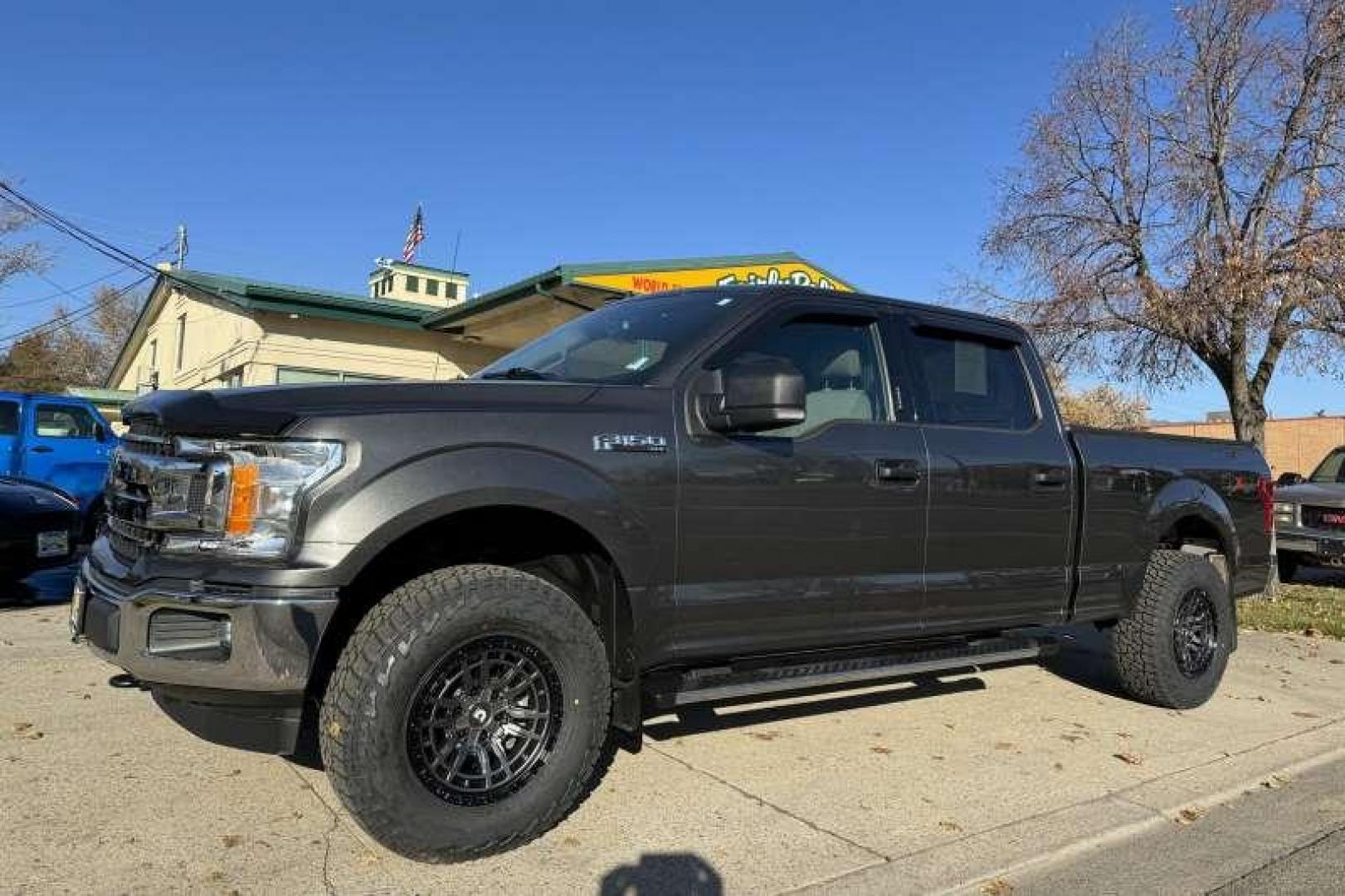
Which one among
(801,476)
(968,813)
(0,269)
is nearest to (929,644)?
(968,813)

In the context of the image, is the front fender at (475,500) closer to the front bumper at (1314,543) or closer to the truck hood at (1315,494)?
the front bumper at (1314,543)

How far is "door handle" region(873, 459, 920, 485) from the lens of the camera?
168 inches

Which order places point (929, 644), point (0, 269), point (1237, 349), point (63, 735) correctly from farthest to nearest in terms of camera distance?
point (0, 269)
point (1237, 349)
point (929, 644)
point (63, 735)

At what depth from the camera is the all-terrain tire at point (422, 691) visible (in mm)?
3014

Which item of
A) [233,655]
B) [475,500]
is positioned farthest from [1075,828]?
[233,655]

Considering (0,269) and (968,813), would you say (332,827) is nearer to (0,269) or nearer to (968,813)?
(968,813)

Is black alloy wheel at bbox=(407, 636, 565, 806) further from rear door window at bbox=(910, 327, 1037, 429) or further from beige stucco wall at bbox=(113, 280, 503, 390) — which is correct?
beige stucco wall at bbox=(113, 280, 503, 390)

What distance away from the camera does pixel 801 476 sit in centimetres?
402

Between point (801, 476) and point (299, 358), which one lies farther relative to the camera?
point (299, 358)

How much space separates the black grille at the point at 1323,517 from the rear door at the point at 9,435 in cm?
1602

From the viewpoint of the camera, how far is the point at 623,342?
4344mm

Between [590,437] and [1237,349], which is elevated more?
[1237,349]

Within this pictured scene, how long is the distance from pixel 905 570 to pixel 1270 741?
2.56 meters

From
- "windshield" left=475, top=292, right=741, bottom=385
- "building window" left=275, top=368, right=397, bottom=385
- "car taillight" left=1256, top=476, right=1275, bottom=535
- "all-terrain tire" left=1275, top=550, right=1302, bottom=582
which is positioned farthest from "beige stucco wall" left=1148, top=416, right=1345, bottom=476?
"windshield" left=475, top=292, right=741, bottom=385
